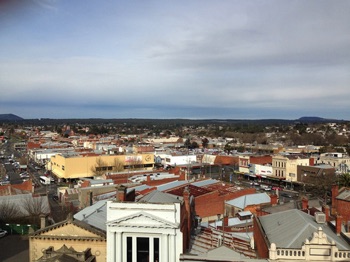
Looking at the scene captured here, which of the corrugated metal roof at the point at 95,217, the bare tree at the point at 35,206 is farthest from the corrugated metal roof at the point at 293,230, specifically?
the bare tree at the point at 35,206

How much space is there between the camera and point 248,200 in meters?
47.0

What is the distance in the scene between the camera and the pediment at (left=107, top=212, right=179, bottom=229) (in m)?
20.6

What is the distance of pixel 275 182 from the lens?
292ft

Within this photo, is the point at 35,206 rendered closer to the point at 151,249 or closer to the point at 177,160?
the point at 151,249

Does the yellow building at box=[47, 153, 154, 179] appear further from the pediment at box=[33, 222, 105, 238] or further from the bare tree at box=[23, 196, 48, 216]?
the pediment at box=[33, 222, 105, 238]

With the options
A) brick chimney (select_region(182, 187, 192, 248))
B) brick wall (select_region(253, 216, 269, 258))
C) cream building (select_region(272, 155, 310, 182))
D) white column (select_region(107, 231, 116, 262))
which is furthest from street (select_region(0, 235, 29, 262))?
cream building (select_region(272, 155, 310, 182))

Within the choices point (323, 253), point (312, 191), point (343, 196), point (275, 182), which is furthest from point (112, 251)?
point (275, 182)

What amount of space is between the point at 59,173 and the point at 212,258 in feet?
261

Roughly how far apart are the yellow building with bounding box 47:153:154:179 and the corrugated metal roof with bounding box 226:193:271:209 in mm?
48791

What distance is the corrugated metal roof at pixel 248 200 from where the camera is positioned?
46128 millimetres

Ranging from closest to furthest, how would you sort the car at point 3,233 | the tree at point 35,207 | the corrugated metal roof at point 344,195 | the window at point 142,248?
the window at point 142,248 < the corrugated metal roof at point 344,195 < the car at point 3,233 < the tree at point 35,207

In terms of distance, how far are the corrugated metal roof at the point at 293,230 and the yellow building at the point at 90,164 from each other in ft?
233

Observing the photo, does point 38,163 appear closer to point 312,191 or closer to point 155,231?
point 312,191

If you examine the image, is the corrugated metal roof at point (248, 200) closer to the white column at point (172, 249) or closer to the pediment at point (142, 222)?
the white column at point (172, 249)
